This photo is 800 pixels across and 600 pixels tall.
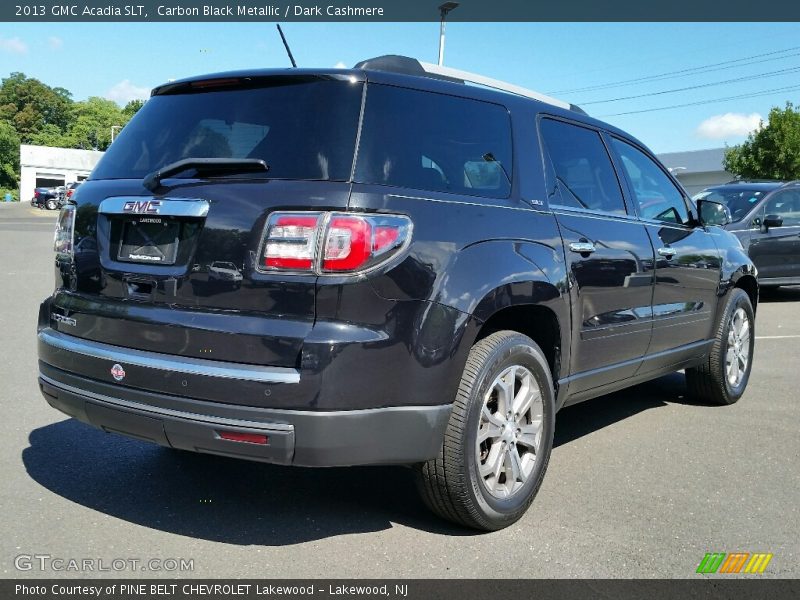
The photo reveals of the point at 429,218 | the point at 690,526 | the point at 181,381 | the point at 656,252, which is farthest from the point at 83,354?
the point at 656,252

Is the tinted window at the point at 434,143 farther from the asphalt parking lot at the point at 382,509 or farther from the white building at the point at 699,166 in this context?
the white building at the point at 699,166

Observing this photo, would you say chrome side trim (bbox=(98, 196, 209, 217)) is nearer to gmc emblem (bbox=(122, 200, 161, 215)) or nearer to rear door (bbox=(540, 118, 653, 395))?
gmc emblem (bbox=(122, 200, 161, 215))

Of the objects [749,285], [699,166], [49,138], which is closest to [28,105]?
[49,138]

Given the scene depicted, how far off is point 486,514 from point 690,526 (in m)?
1.00

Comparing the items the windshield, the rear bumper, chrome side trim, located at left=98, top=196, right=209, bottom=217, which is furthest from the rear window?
the windshield

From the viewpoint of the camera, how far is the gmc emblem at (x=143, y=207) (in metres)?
3.20

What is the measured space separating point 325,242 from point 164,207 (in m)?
0.73

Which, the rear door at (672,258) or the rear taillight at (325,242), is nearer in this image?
the rear taillight at (325,242)

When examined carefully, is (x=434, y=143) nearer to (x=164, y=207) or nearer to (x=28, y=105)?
(x=164, y=207)

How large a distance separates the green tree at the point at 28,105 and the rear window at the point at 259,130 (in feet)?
424

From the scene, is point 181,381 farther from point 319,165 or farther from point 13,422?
point 13,422

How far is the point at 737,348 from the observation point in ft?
20.2
